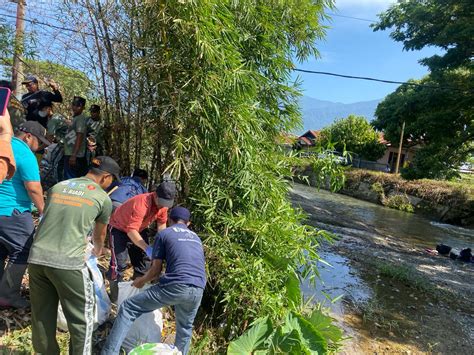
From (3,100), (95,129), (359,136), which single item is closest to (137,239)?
(3,100)

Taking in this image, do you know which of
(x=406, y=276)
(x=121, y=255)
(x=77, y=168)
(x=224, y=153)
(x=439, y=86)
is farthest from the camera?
(x=439, y=86)

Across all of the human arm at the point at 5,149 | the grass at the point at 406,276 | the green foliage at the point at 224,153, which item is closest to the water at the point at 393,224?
the grass at the point at 406,276

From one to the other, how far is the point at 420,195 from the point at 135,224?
20827 mm

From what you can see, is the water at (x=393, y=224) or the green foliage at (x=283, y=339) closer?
the green foliage at (x=283, y=339)

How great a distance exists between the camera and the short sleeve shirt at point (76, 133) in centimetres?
529

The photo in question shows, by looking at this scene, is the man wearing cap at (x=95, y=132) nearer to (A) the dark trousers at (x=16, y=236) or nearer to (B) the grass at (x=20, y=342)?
(A) the dark trousers at (x=16, y=236)

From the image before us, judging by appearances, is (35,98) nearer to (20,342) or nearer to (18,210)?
(18,210)

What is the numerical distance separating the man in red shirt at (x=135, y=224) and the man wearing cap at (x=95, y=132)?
1.98m

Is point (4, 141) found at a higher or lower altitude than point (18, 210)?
higher

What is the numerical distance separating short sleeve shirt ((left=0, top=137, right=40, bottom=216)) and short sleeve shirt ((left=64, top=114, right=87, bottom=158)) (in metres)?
2.29

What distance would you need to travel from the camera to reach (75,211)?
2604mm

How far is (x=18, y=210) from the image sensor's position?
314cm

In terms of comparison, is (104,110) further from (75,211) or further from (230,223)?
(75,211)

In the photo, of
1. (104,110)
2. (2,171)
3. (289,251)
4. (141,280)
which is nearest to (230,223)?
(289,251)
